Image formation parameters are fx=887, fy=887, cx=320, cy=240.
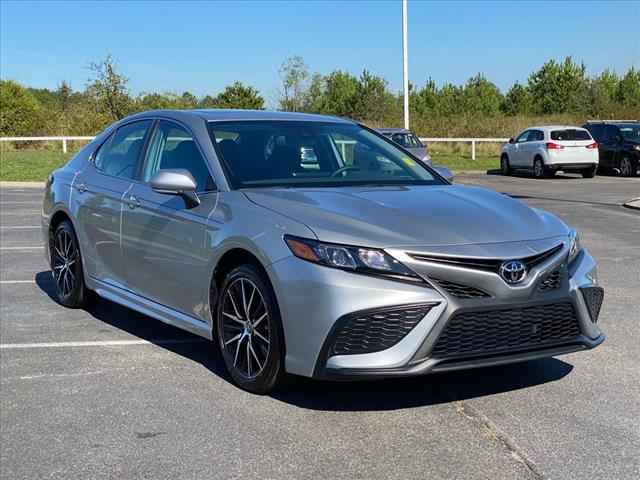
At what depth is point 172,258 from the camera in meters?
5.54

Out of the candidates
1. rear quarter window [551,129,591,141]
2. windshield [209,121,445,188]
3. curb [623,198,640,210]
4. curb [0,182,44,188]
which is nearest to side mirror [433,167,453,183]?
windshield [209,121,445,188]

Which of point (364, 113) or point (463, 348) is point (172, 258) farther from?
point (364, 113)

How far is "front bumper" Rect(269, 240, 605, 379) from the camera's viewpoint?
4.20 meters

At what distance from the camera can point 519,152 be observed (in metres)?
28.9

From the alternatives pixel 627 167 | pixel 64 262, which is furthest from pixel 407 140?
pixel 64 262

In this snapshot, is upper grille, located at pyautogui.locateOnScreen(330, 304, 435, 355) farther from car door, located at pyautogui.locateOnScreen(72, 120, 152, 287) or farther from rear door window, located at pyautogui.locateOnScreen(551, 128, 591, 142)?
rear door window, located at pyautogui.locateOnScreen(551, 128, 591, 142)

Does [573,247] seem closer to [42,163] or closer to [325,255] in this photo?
[325,255]

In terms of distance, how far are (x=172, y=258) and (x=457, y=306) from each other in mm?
2066

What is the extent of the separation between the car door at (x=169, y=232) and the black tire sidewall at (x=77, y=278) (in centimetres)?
104

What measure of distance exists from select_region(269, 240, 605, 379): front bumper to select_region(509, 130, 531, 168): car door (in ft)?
82.2

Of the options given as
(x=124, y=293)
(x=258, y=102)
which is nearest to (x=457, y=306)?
(x=124, y=293)

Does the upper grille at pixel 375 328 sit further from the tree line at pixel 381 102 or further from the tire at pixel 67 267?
the tree line at pixel 381 102

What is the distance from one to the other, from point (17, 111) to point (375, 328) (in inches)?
2778

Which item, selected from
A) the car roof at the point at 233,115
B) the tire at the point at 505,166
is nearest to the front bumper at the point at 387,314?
the car roof at the point at 233,115
